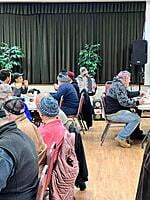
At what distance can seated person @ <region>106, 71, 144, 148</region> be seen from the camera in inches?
226

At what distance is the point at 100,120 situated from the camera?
809cm

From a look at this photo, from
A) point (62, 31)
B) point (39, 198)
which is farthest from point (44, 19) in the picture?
point (39, 198)

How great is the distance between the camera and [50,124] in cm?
329

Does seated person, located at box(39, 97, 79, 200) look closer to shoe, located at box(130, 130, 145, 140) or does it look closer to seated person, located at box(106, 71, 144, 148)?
seated person, located at box(106, 71, 144, 148)

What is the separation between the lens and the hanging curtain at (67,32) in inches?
367

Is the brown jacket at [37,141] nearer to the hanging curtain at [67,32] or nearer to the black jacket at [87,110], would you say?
the black jacket at [87,110]

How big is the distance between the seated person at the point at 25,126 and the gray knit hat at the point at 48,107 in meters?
0.56

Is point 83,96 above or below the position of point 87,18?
below

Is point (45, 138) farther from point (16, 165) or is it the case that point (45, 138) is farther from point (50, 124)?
point (16, 165)

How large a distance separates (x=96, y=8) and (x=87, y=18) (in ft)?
1.11

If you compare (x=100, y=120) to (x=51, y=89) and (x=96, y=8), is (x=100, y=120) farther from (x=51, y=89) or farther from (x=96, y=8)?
(x=96, y=8)

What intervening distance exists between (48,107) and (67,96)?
259 centimetres

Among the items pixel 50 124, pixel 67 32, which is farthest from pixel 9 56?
pixel 50 124

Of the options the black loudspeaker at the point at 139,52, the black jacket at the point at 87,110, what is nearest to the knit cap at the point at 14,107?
the black jacket at the point at 87,110
